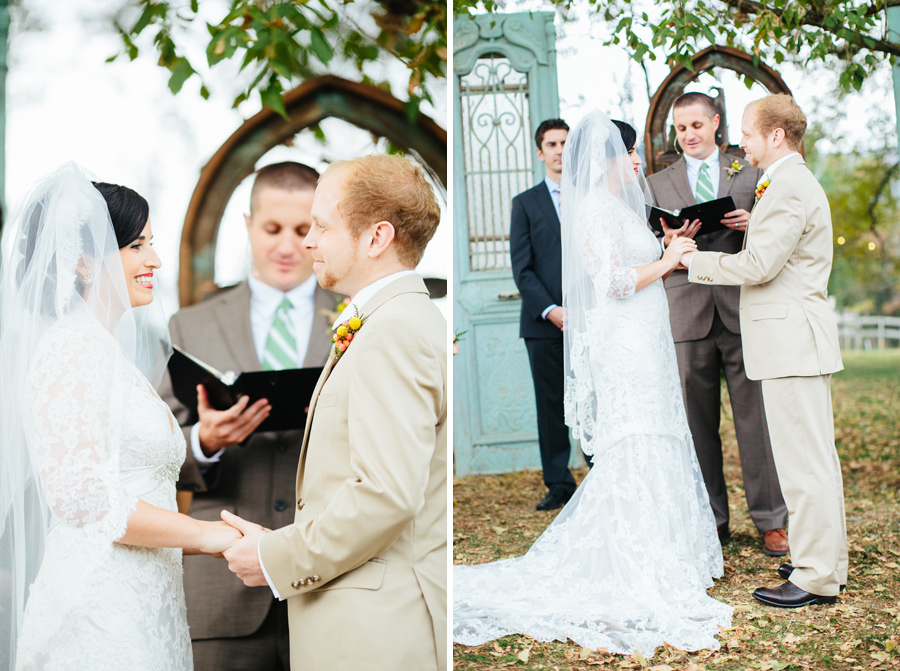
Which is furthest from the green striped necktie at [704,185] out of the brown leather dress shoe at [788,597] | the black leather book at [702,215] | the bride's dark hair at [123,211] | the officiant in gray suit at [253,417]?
the bride's dark hair at [123,211]

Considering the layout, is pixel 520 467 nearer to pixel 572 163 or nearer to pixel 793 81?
pixel 572 163

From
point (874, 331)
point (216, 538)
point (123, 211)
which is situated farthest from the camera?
point (874, 331)

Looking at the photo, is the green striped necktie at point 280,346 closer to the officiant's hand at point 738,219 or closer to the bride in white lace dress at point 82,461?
the bride in white lace dress at point 82,461

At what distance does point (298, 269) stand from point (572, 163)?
1329 mm

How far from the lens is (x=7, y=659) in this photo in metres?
2.10

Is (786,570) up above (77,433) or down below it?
below

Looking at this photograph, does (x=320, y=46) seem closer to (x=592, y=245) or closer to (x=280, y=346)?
(x=280, y=346)

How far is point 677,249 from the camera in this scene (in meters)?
3.10

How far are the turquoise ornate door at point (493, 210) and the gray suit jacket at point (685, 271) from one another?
0.56m

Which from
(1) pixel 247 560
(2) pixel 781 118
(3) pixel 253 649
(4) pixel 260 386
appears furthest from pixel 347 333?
(2) pixel 781 118

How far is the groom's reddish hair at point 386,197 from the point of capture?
193 centimetres

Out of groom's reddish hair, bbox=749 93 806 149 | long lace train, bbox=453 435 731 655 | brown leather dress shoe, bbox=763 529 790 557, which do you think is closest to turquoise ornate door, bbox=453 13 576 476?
long lace train, bbox=453 435 731 655

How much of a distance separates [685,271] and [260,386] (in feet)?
5.81

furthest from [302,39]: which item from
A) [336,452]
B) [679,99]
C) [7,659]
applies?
[7,659]
